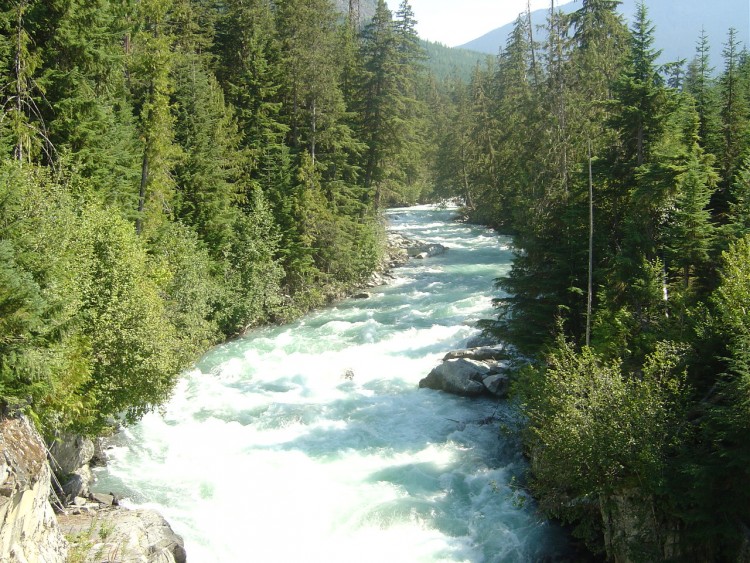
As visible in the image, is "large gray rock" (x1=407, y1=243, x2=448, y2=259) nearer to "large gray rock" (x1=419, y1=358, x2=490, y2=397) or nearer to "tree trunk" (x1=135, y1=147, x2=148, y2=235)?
"large gray rock" (x1=419, y1=358, x2=490, y2=397)

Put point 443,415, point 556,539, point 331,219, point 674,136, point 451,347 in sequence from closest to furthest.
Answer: point 556,539
point 674,136
point 443,415
point 451,347
point 331,219

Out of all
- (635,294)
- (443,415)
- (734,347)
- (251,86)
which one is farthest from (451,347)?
(251,86)

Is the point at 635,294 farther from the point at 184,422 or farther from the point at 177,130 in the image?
the point at 177,130

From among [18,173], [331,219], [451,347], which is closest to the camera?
[18,173]

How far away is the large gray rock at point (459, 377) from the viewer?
2100cm

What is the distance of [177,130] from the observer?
28.0 meters

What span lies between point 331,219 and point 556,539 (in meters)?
22.5

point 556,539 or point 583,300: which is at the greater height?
point 583,300

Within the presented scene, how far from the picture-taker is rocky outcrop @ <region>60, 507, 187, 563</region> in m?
11.3

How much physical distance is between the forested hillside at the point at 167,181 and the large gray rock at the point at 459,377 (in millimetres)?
8765

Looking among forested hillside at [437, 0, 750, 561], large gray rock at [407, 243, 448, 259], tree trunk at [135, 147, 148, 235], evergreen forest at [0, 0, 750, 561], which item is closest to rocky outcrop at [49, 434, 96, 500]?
evergreen forest at [0, 0, 750, 561]

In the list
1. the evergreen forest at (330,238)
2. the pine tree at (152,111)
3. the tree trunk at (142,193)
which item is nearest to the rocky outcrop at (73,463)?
the evergreen forest at (330,238)

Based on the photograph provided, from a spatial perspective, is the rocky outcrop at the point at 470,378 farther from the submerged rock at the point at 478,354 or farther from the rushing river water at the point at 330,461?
the rushing river water at the point at 330,461

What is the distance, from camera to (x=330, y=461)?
17.3 m
